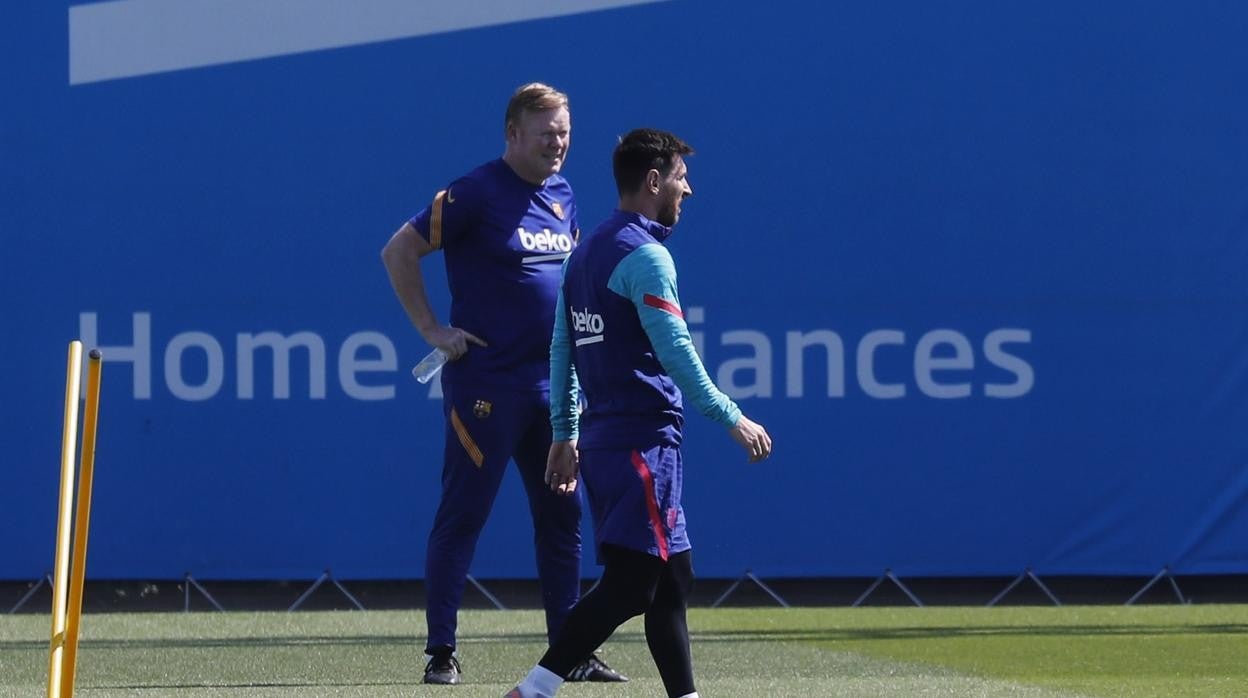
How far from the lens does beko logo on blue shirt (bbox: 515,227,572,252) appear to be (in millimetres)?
5016

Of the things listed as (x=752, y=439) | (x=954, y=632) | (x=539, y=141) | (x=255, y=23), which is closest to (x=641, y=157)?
(x=752, y=439)

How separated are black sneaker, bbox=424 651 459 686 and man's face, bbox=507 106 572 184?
1.26 meters

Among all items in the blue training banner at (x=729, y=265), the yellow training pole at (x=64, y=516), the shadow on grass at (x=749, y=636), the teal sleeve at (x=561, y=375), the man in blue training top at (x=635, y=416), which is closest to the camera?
the yellow training pole at (x=64, y=516)

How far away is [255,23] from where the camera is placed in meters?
7.38

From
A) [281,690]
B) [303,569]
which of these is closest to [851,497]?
[303,569]

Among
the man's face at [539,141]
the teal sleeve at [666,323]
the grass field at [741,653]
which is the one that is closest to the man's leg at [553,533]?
the grass field at [741,653]

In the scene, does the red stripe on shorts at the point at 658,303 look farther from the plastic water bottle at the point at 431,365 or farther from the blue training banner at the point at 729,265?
the blue training banner at the point at 729,265

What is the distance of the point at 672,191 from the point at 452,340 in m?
1.13

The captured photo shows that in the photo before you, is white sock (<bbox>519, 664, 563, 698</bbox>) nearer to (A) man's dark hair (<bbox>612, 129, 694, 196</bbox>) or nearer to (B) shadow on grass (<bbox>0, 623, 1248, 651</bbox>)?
(A) man's dark hair (<bbox>612, 129, 694, 196</bbox>)

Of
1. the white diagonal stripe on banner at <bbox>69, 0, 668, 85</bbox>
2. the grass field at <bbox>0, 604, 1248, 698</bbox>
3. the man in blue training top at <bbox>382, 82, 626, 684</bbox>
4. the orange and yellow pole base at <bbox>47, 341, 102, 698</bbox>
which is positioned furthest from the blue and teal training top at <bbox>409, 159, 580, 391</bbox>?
the white diagonal stripe on banner at <bbox>69, 0, 668, 85</bbox>

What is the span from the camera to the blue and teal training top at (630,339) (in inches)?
150

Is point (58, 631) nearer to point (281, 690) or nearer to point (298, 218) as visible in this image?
point (281, 690)

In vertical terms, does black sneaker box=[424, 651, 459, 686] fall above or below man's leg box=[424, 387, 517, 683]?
below

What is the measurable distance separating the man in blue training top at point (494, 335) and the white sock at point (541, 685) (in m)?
1.08
